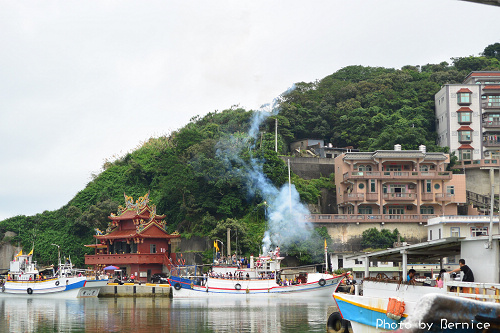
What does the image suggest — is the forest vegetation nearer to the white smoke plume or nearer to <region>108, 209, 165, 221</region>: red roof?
the white smoke plume

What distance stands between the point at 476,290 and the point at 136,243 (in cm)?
4686

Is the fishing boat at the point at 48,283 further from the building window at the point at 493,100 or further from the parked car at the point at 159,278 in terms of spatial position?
the building window at the point at 493,100

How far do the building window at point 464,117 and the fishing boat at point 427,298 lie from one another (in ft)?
145

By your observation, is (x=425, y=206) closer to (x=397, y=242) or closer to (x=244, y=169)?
(x=397, y=242)

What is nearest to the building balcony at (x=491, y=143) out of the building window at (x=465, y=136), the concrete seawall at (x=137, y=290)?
the building window at (x=465, y=136)

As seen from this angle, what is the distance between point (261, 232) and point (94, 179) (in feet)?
89.2

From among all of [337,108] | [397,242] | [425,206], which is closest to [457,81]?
[337,108]

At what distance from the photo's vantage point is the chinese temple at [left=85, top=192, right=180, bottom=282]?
56.5m

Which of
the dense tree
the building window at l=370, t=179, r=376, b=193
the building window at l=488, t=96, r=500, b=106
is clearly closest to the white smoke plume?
the building window at l=370, t=179, r=376, b=193

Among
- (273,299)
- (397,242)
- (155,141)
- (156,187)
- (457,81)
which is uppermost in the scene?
(457,81)

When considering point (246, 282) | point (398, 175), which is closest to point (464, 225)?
point (398, 175)

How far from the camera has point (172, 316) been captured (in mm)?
32844

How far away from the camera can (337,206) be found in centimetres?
6144

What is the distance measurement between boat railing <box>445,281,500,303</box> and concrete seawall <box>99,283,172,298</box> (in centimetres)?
3838
